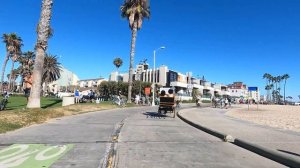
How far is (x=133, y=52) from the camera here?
4712 centimetres

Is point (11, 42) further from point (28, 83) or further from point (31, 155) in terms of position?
point (31, 155)

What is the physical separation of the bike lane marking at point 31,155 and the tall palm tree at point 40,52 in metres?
11.4

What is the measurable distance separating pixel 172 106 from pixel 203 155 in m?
14.7

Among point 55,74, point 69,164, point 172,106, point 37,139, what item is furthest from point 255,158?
point 55,74

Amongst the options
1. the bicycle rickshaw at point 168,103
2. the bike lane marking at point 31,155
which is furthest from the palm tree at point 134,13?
the bike lane marking at point 31,155

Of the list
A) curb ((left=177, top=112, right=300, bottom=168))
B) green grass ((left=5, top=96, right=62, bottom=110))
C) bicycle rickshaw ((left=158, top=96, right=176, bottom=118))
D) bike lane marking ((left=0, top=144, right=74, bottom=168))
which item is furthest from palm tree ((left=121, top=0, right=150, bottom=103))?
bike lane marking ((left=0, top=144, right=74, bottom=168))

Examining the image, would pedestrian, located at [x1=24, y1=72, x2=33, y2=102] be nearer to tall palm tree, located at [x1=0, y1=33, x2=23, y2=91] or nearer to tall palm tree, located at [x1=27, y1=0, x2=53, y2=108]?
tall palm tree, located at [x1=27, y1=0, x2=53, y2=108]

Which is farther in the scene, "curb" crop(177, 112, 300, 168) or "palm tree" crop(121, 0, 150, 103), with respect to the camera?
"palm tree" crop(121, 0, 150, 103)

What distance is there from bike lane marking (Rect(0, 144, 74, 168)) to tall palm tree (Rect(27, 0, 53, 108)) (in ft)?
37.3

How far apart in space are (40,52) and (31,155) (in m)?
13.5

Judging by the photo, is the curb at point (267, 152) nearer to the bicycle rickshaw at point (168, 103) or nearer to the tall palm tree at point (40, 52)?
the bicycle rickshaw at point (168, 103)

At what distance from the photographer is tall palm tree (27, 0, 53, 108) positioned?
819 inches

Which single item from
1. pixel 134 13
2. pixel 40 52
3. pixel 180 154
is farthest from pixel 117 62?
pixel 180 154

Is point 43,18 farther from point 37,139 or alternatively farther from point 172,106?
point 37,139
